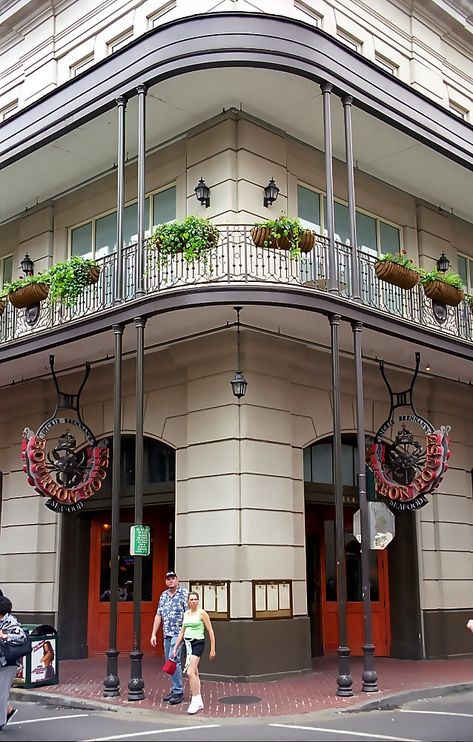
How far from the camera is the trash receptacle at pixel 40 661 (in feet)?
41.9

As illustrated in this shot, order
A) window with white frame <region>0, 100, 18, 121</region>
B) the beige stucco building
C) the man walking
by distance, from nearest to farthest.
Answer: the man walking < the beige stucco building < window with white frame <region>0, 100, 18, 121</region>

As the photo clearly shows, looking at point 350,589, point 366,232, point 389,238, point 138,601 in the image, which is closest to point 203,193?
point 366,232

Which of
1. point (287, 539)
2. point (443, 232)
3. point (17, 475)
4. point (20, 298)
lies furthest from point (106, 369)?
point (443, 232)

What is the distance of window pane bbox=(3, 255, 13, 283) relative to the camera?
19784 millimetres

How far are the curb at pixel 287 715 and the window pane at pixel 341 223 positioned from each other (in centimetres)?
841

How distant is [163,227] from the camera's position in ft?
46.2

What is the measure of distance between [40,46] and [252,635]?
46.4ft

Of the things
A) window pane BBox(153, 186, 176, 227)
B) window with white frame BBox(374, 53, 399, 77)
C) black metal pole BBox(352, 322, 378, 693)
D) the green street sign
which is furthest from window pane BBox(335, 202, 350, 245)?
the green street sign

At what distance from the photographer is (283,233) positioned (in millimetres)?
13852

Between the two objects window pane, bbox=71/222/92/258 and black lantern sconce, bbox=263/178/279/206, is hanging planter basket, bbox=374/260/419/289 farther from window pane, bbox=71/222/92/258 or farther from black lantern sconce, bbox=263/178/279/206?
window pane, bbox=71/222/92/258

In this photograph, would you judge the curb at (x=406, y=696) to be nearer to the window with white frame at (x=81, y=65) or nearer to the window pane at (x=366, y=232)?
the window pane at (x=366, y=232)

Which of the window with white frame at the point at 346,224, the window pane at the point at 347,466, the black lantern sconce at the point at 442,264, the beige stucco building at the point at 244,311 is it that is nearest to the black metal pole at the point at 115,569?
the beige stucco building at the point at 244,311

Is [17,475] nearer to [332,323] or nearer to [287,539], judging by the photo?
[287,539]

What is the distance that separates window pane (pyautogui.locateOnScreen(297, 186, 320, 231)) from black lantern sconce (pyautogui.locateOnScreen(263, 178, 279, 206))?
43.7 inches
